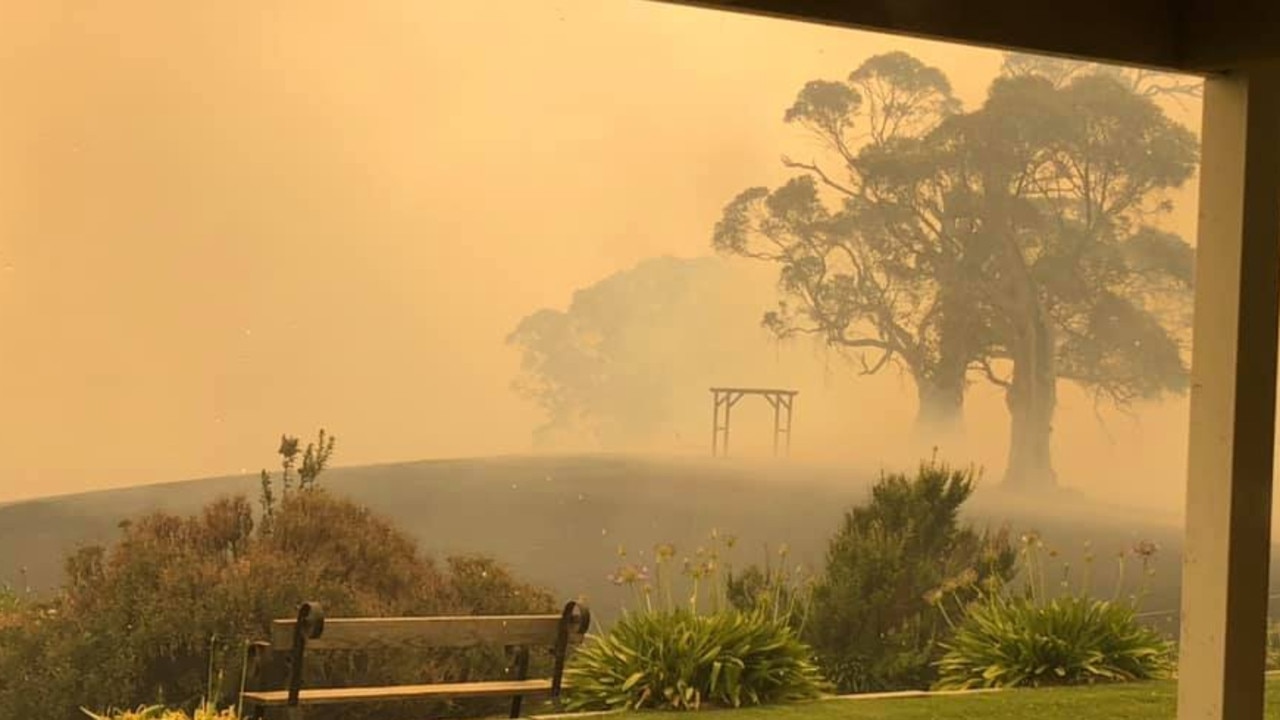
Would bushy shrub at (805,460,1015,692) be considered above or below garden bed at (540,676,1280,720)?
above

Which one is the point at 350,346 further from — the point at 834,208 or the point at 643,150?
the point at 834,208

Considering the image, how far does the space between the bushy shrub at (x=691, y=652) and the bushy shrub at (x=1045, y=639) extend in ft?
2.59

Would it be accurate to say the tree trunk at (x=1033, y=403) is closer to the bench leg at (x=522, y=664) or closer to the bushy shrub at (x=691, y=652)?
the bushy shrub at (x=691, y=652)

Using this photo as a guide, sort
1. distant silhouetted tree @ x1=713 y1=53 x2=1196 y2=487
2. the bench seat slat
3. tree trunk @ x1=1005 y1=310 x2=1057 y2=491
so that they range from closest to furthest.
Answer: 1. the bench seat slat
2. distant silhouetted tree @ x1=713 y1=53 x2=1196 y2=487
3. tree trunk @ x1=1005 y1=310 x2=1057 y2=491

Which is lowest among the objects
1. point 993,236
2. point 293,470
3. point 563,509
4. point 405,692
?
point 405,692

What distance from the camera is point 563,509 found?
20.8 feet

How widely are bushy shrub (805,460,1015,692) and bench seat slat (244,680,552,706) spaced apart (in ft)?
4.38

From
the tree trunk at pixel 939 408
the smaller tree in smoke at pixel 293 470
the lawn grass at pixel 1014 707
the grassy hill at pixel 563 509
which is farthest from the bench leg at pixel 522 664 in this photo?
the tree trunk at pixel 939 408

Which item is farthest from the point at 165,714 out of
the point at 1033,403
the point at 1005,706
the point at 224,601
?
the point at 1033,403

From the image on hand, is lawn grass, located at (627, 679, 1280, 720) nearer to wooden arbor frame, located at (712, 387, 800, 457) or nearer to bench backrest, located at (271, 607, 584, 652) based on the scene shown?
bench backrest, located at (271, 607, 584, 652)

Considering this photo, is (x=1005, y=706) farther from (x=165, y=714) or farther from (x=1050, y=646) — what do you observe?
(x=165, y=714)

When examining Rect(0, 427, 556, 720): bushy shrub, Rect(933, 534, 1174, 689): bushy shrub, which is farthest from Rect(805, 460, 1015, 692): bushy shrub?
Rect(0, 427, 556, 720): bushy shrub

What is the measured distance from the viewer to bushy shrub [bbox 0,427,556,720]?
5512mm

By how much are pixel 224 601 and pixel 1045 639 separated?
3681 millimetres
